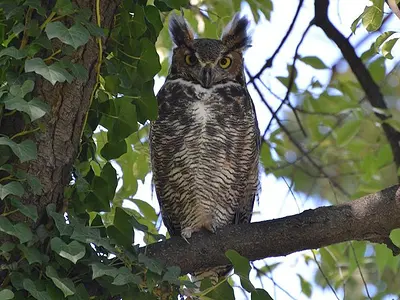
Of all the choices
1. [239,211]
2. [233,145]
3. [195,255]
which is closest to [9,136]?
[195,255]

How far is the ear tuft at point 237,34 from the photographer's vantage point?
356 cm

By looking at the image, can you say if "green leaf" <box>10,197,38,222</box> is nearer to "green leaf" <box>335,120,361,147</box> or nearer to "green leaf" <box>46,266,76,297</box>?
"green leaf" <box>46,266,76,297</box>

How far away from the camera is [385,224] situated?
2.31 m

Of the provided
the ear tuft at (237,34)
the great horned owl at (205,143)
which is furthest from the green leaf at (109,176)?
the ear tuft at (237,34)

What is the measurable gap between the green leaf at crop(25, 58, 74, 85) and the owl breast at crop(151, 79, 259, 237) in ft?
3.89

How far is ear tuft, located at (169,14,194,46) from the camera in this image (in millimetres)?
3531

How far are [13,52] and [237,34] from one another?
176cm

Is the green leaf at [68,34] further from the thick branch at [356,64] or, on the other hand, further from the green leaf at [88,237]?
the thick branch at [356,64]

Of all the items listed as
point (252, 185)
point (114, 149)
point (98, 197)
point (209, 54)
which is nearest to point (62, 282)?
point (98, 197)

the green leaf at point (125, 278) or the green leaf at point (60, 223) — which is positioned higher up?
the green leaf at point (60, 223)

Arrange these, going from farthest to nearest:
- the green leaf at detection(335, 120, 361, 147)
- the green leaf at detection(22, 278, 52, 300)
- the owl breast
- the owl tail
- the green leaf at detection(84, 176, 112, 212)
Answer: the green leaf at detection(335, 120, 361, 147), the owl breast, the owl tail, the green leaf at detection(84, 176, 112, 212), the green leaf at detection(22, 278, 52, 300)

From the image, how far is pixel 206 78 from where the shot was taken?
3328 mm

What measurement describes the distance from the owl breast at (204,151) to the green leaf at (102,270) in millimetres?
1241

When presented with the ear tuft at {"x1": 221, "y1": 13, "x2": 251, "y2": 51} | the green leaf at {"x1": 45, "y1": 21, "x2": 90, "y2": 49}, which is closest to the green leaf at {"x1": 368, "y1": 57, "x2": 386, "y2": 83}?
the ear tuft at {"x1": 221, "y1": 13, "x2": 251, "y2": 51}
